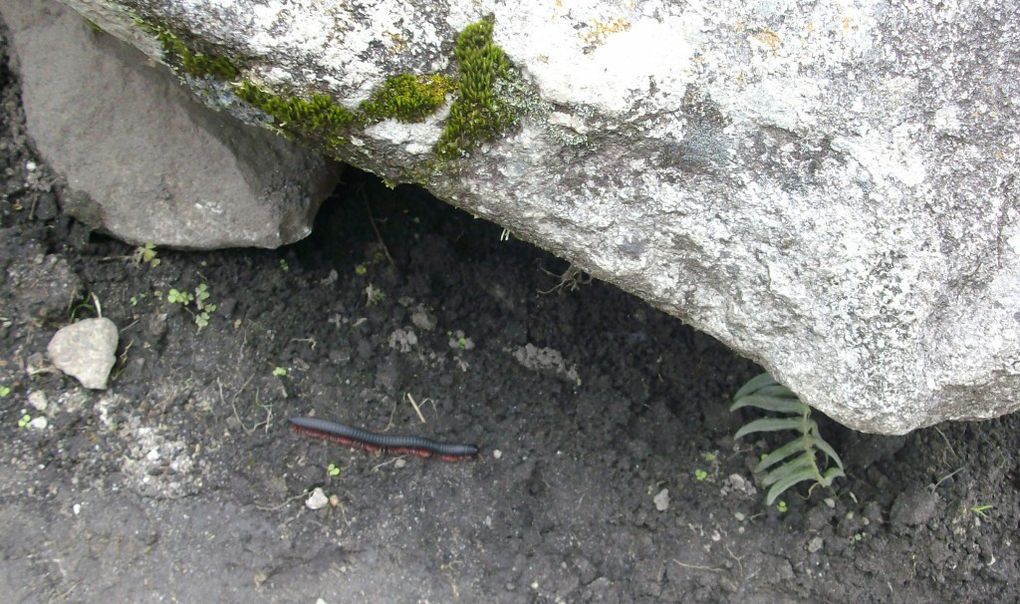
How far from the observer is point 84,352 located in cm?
381

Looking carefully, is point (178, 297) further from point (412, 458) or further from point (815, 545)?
point (815, 545)

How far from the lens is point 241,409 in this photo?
156 inches

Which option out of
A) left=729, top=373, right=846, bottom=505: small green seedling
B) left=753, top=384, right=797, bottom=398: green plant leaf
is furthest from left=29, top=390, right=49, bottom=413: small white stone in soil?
left=753, top=384, right=797, bottom=398: green plant leaf

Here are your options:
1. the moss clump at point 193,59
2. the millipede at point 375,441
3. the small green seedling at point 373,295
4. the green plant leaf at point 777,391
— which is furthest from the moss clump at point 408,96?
the green plant leaf at point 777,391

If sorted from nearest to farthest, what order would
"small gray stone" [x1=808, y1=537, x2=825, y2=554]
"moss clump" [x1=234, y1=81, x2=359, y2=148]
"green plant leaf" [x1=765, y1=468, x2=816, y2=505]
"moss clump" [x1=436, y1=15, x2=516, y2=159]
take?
"moss clump" [x1=436, y1=15, x2=516, y2=159], "moss clump" [x1=234, y1=81, x2=359, y2=148], "green plant leaf" [x1=765, y1=468, x2=816, y2=505], "small gray stone" [x1=808, y1=537, x2=825, y2=554]

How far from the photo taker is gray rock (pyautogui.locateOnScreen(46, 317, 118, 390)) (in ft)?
12.4

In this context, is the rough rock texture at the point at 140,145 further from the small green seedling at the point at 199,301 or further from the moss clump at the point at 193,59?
the moss clump at the point at 193,59

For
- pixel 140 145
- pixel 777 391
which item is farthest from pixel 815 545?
pixel 140 145

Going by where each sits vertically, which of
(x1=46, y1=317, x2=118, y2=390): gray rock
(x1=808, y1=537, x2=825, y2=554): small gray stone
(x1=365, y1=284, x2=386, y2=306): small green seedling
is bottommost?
(x1=808, y1=537, x2=825, y2=554): small gray stone

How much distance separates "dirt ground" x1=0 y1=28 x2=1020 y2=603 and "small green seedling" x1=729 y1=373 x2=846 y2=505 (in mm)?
198

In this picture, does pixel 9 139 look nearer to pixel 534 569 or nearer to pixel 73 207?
pixel 73 207

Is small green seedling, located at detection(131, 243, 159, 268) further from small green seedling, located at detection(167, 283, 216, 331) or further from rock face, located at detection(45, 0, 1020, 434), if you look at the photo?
rock face, located at detection(45, 0, 1020, 434)

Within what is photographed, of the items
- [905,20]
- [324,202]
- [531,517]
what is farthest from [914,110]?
[324,202]

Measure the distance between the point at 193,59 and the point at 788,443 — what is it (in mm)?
3300
